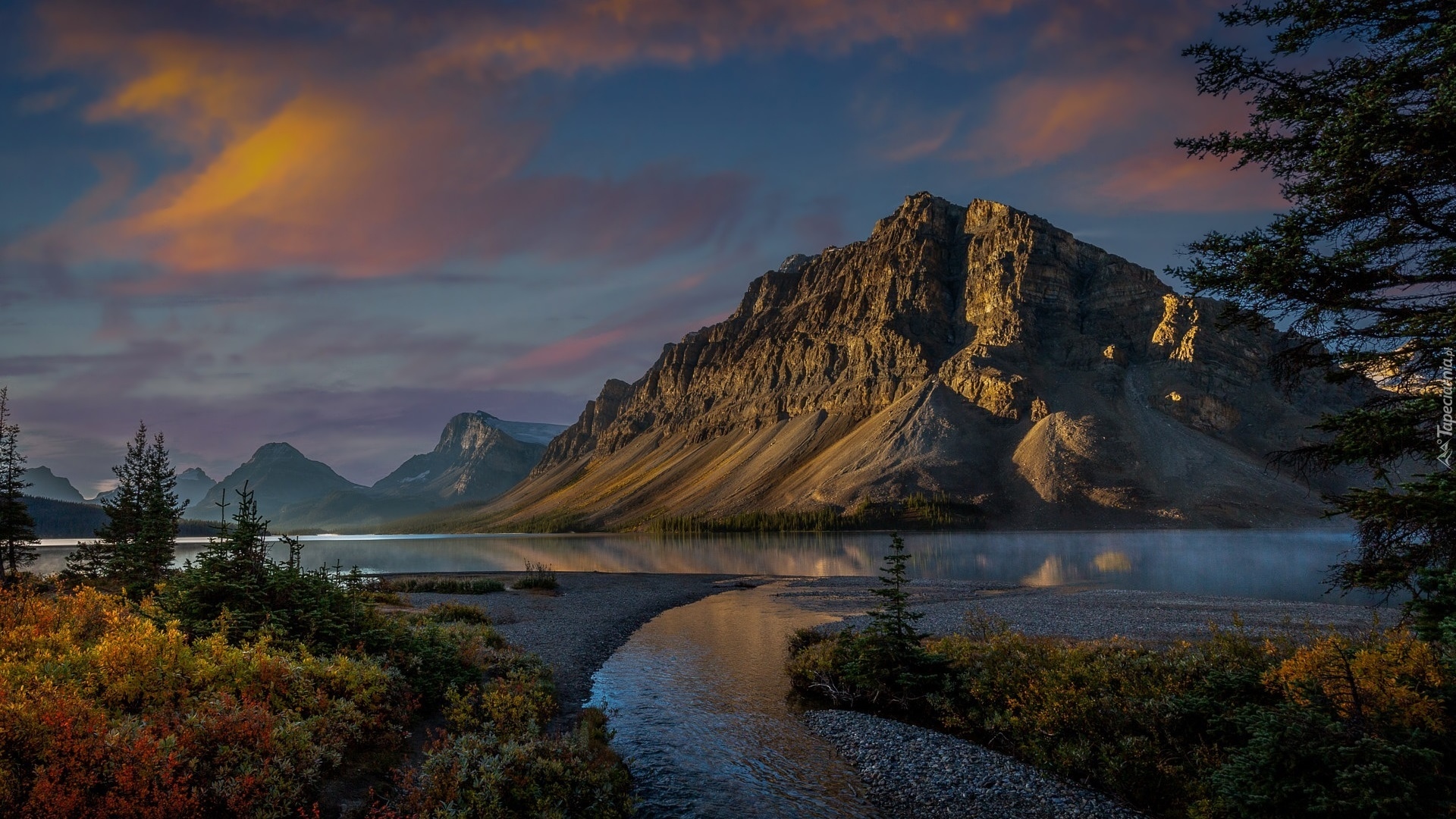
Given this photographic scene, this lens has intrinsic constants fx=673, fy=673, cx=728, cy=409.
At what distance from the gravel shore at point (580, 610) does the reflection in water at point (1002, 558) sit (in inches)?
432

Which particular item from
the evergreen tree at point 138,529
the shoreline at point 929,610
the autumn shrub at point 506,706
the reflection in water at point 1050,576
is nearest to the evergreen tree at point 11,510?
the evergreen tree at point 138,529

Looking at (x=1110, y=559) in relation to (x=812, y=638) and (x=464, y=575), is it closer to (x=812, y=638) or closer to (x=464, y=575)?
(x=812, y=638)

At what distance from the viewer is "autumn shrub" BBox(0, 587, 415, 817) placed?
8258 mm

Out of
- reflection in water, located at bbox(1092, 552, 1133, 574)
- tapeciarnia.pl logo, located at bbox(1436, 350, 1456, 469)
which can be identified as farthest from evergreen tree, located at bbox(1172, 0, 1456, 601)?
reflection in water, located at bbox(1092, 552, 1133, 574)

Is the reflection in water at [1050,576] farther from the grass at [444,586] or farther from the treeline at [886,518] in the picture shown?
the treeline at [886,518]

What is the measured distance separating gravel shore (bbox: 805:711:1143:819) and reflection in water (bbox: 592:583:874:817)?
25.7 inches

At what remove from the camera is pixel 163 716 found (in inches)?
392

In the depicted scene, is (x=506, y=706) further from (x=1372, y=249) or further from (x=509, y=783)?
(x=1372, y=249)

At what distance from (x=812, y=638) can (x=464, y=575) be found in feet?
181

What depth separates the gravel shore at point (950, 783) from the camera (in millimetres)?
13234

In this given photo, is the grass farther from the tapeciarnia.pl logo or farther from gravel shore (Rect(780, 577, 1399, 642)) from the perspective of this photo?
the tapeciarnia.pl logo

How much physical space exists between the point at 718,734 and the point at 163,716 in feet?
40.2

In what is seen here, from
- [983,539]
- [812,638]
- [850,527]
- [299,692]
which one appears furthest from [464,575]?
[850,527]

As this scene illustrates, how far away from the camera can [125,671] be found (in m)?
11.0
